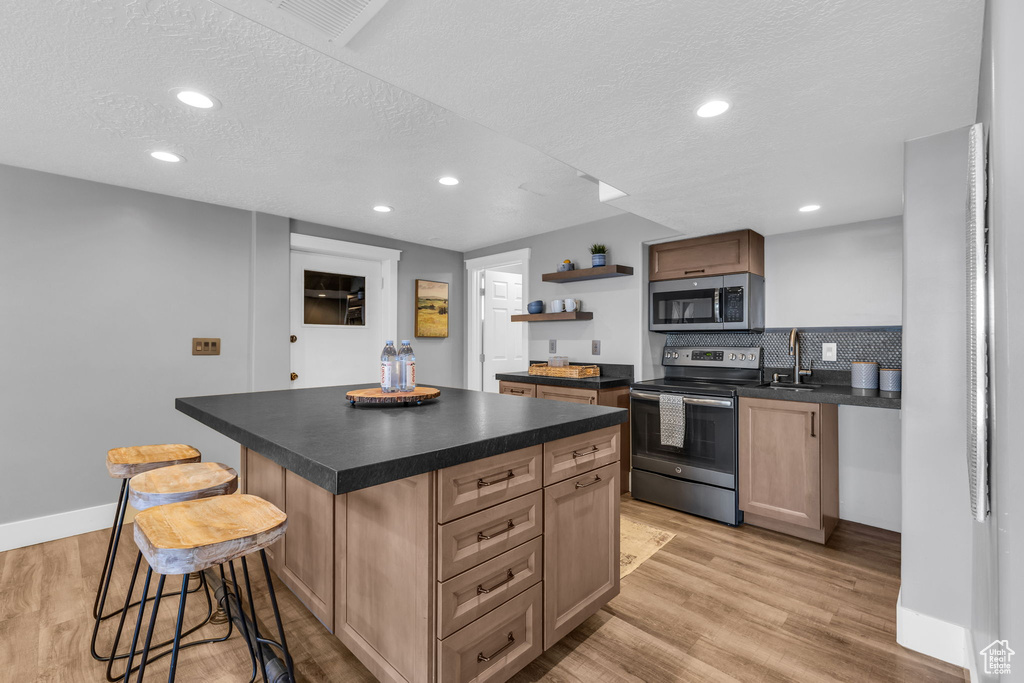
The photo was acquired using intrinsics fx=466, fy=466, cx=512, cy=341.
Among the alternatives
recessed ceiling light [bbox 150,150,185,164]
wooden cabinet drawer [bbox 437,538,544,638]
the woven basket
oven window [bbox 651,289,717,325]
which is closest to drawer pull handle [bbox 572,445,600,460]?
wooden cabinet drawer [bbox 437,538,544,638]

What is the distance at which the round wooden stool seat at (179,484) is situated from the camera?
1.47 meters

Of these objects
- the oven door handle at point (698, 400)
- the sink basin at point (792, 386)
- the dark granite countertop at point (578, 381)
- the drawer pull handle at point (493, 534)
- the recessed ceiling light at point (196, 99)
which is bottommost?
the drawer pull handle at point (493, 534)

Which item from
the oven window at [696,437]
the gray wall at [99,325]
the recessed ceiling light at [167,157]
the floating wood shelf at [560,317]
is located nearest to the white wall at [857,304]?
the oven window at [696,437]

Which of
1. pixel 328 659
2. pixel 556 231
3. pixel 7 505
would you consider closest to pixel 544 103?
pixel 328 659

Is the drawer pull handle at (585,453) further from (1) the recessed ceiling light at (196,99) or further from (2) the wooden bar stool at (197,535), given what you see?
(1) the recessed ceiling light at (196,99)

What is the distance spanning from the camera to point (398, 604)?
1392 mm

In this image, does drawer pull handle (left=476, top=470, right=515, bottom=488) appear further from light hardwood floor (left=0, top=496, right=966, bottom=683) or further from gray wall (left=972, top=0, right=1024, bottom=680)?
gray wall (left=972, top=0, right=1024, bottom=680)

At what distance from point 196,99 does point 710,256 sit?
3.23 m

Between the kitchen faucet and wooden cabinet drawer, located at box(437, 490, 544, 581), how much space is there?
2.49 m

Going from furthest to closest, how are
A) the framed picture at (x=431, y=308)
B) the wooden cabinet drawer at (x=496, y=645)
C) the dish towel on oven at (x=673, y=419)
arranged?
the framed picture at (x=431, y=308)
the dish towel on oven at (x=673, y=419)
the wooden cabinet drawer at (x=496, y=645)

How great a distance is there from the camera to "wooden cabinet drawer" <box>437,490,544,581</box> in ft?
4.30

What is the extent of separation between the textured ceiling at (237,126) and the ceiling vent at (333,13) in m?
0.43

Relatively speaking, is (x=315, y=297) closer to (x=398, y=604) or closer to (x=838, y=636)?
(x=398, y=604)

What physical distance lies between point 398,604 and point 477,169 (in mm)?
2294
